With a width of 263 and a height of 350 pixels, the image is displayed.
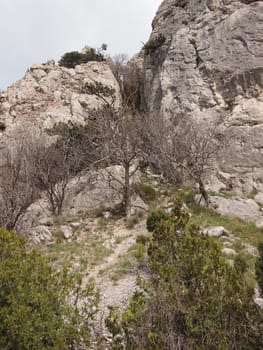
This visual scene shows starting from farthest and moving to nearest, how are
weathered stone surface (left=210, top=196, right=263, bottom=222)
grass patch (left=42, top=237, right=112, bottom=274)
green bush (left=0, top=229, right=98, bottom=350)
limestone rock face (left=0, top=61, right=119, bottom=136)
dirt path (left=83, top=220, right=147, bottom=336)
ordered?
limestone rock face (left=0, top=61, right=119, bottom=136) < weathered stone surface (left=210, top=196, right=263, bottom=222) < grass patch (left=42, top=237, right=112, bottom=274) < dirt path (left=83, top=220, right=147, bottom=336) < green bush (left=0, top=229, right=98, bottom=350)

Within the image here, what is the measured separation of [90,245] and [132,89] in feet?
74.4

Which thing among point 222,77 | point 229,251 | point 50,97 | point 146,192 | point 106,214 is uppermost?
point 50,97

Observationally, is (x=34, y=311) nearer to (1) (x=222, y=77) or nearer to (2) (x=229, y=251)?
(2) (x=229, y=251)

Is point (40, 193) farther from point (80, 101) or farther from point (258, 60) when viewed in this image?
point (258, 60)

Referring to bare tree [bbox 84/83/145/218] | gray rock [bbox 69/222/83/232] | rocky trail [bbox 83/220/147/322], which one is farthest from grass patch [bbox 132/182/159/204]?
gray rock [bbox 69/222/83/232]

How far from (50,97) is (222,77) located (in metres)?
14.3

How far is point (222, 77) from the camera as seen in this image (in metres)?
23.8

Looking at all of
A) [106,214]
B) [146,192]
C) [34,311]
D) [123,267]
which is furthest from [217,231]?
[34,311]

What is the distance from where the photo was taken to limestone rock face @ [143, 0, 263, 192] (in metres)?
20.4

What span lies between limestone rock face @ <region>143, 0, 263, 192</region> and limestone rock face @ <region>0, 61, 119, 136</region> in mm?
5645

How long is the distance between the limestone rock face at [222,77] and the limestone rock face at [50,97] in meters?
5.65

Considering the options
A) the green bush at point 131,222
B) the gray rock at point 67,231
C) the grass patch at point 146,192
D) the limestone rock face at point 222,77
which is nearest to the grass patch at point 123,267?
the green bush at point 131,222

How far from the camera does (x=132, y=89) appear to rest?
33312mm

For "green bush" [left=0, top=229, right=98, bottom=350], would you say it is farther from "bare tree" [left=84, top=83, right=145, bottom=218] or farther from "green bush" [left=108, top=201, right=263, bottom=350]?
"bare tree" [left=84, top=83, right=145, bottom=218]
